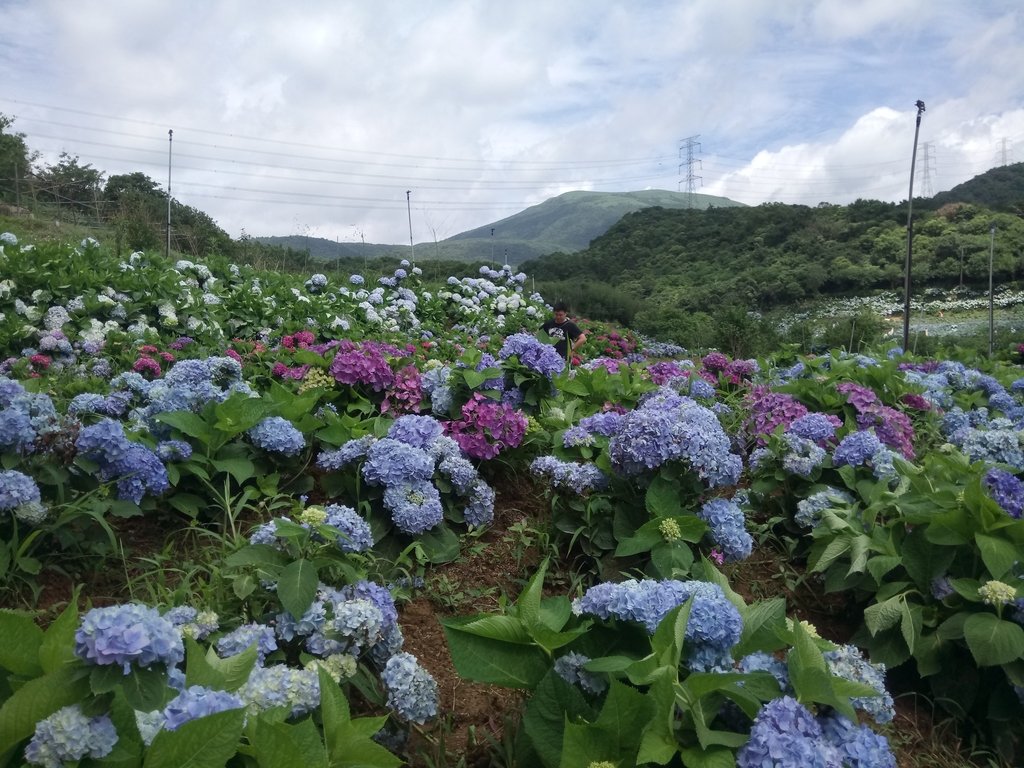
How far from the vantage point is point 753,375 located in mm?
5219

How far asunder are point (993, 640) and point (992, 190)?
46934 millimetres

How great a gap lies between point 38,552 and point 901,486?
10.1ft

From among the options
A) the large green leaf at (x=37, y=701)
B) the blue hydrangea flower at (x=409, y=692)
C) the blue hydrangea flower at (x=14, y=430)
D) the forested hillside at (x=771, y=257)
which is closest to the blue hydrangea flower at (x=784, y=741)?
the blue hydrangea flower at (x=409, y=692)

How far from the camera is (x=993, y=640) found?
2021 mm

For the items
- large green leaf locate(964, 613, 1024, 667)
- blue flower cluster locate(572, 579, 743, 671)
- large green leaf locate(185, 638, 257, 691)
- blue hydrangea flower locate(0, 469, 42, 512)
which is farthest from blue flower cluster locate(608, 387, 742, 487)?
blue hydrangea flower locate(0, 469, 42, 512)

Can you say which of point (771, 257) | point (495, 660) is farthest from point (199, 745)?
point (771, 257)

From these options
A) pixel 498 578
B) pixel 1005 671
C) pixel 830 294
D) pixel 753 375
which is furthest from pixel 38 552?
pixel 830 294

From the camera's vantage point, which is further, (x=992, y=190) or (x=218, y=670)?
(x=992, y=190)

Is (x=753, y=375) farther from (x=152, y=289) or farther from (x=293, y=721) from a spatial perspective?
(x=152, y=289)

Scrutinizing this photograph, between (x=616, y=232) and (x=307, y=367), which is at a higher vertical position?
(x=616, y=232)

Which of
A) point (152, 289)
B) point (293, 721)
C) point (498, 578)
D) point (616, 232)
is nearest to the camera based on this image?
point (293, 721)

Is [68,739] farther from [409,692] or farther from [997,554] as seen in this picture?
[997,554]

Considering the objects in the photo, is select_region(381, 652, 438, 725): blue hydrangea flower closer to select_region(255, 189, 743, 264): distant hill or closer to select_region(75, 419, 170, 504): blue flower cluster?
select_region(75, 419, 170, 504): blue flower cluster

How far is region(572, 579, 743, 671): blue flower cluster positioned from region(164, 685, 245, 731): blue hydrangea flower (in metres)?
0.80
